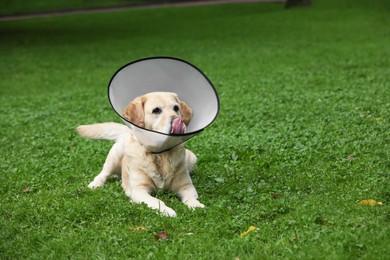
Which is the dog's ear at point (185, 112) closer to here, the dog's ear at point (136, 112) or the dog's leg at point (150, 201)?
the dog's ear at point (136, 112)

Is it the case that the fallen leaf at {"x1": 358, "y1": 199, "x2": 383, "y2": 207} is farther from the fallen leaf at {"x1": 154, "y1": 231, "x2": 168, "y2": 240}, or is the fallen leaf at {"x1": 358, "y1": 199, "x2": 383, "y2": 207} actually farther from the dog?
the fallen leaf at {"x1": 154, "y1": 231, "x2": 168, "y2": 240}

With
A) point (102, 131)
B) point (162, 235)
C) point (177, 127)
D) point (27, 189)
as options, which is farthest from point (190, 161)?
point (162, 235)

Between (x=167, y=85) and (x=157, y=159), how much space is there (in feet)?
2.70

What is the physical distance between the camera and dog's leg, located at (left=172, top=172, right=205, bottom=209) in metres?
6.02

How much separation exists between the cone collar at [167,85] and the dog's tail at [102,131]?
810mm

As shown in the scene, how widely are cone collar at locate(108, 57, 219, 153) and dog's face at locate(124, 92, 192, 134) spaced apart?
14 centimetres

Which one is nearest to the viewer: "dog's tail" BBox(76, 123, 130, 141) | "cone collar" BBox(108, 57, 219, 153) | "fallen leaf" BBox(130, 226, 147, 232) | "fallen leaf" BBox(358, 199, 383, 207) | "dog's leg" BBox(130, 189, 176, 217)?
"fallen leaf" BBox(130, 226, 147, 232)

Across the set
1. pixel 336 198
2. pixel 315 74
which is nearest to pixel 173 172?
pixel 336 198

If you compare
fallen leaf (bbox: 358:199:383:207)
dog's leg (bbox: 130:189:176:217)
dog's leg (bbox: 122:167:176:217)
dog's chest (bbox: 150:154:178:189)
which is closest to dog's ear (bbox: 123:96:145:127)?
dog's chest (bbox: 150:154:178:189)

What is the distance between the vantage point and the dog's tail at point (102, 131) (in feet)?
23.6

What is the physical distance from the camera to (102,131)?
724cm

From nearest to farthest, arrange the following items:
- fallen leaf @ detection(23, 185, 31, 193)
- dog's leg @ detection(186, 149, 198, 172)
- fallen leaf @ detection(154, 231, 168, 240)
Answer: fallen leaf @ detection(154, 231, 168, 240), fallen leaf @ detection(23, 185, 31, 193), dog's leg @ detection(186, 149, 198, 172)

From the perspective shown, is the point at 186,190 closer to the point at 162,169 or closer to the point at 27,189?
the point at 162,169

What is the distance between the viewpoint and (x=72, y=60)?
1834 centimetres
